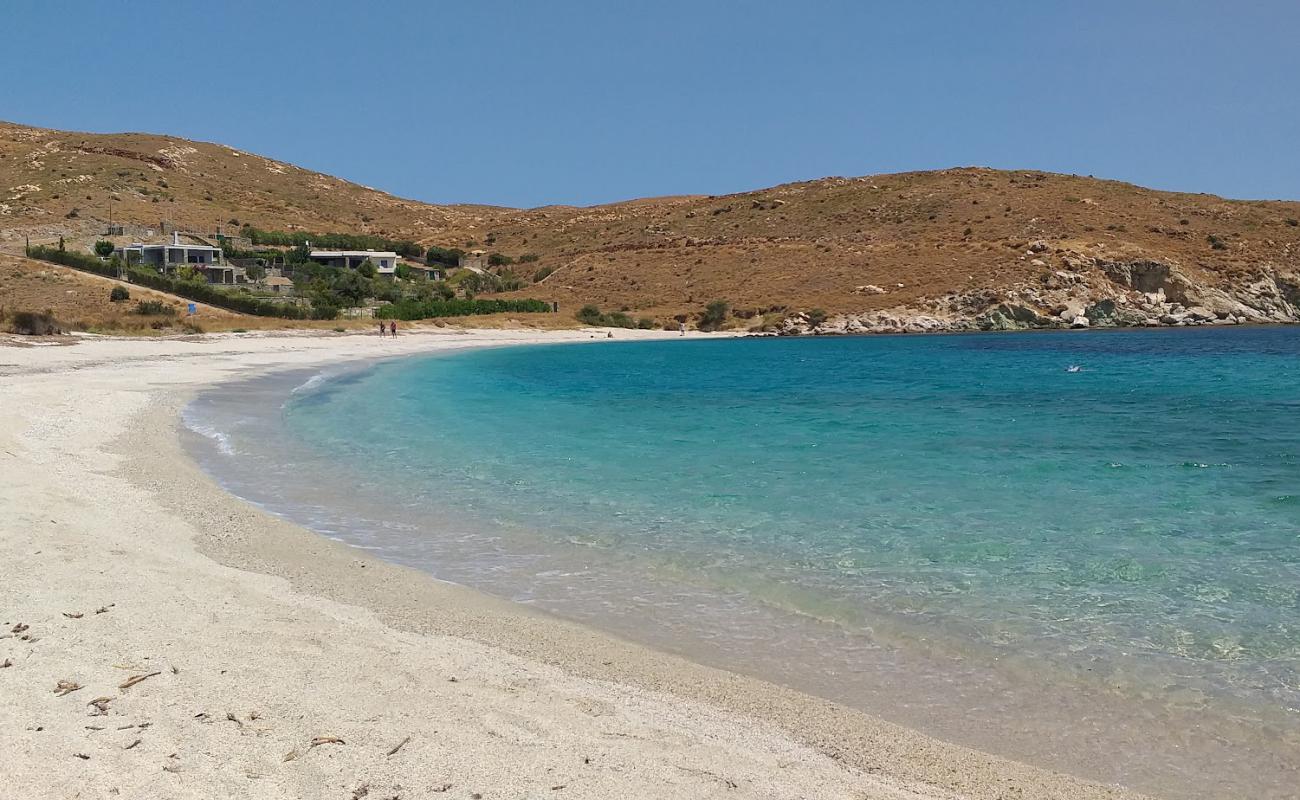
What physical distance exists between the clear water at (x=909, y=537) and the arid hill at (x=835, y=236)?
4695cm

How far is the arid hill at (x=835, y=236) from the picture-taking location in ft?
223

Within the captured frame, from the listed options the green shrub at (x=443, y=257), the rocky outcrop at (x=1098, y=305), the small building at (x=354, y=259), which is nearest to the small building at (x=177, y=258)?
the small building at (x=354, y=259)

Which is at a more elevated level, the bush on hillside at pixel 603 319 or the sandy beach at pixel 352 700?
the bush on hillside at pixel 603 319

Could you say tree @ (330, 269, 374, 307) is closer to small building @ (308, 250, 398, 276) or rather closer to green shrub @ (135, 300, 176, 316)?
small building @ (308, 250, 398, 276)

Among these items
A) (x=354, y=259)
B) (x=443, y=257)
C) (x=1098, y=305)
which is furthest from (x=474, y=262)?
(x=1098, y=305)

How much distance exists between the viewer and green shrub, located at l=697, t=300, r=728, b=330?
70312 mm

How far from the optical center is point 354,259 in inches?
3044

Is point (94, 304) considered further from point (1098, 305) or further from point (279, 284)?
point (1098, 305)

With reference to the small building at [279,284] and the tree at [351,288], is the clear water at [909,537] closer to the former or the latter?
the tree at [351,288]

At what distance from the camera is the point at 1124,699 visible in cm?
545

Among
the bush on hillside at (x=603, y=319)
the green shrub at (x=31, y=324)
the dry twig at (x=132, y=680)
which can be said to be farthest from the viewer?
the bush on hillside at (x=603, y=319)

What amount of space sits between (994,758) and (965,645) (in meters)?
1.82

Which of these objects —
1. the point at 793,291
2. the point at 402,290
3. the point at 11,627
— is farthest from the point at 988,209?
the point at 11,627

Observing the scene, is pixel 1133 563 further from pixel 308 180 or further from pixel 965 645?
pixel 308 180
